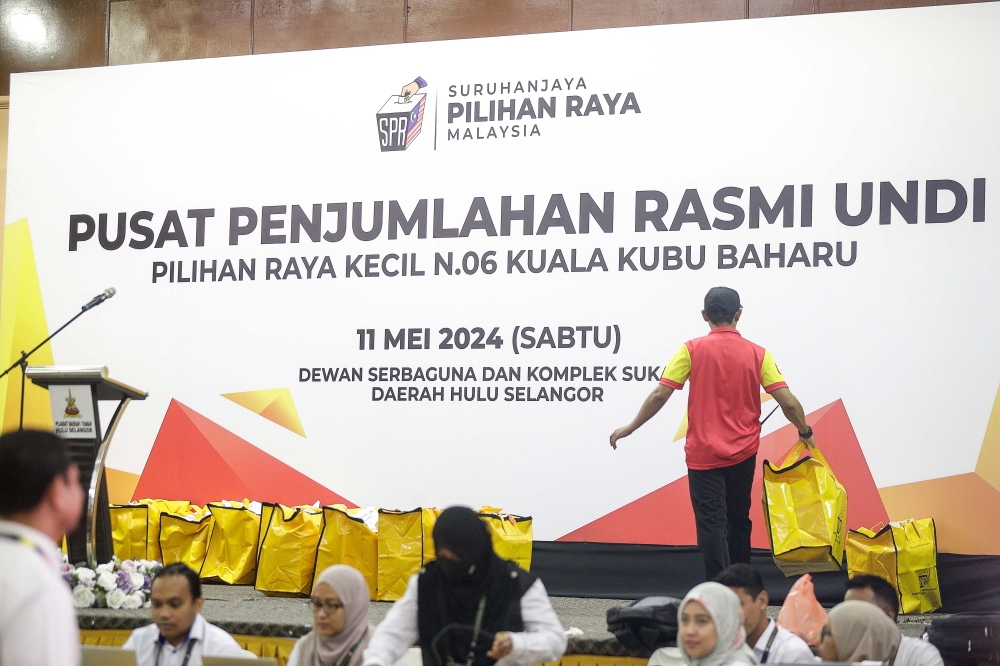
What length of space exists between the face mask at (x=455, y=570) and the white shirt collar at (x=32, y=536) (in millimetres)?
1237

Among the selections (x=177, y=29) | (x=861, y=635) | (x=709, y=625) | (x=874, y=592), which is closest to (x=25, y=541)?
(x=709, y=625)

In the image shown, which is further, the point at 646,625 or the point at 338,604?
the point at 646,625

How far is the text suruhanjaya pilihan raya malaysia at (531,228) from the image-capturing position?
204 inches

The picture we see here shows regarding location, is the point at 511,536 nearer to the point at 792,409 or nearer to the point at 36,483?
the point at 792,409

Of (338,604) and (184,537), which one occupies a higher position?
(338,604)

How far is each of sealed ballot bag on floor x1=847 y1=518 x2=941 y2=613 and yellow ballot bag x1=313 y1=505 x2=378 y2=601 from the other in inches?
89.9

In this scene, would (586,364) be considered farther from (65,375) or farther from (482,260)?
(65,375)

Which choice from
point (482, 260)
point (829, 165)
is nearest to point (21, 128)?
point (482, 260)

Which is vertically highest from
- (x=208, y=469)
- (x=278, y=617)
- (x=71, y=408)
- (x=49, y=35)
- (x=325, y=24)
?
(x=49, y=35)

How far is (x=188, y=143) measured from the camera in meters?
6.10

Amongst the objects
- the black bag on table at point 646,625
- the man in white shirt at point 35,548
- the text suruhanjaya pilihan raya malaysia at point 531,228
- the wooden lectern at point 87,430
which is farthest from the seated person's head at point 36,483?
the text suruhanjaya pilihan raya malaysia at point 531,228

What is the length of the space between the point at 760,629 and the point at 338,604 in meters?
1.41

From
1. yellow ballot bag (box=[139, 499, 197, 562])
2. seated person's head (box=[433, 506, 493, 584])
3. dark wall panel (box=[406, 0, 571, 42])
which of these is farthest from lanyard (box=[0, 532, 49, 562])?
dark wall panel (box=[406, 0, 571, 42])

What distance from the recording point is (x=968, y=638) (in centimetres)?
359
